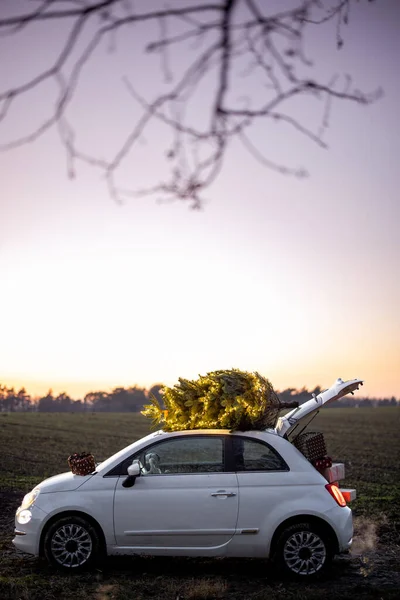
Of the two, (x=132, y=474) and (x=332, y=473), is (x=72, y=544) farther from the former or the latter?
(x=332, y=473)

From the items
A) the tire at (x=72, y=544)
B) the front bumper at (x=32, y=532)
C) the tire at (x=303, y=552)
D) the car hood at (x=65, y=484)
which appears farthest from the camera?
the car hood at (x=65, y=484)

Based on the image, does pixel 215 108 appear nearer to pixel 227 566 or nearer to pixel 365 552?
pixel 227 566

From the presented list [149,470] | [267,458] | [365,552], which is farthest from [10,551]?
[365,552]

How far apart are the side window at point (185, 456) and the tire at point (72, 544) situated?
0.88 m

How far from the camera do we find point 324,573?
23.5 ft

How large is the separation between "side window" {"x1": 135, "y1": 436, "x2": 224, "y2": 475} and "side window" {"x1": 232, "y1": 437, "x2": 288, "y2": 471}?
18cm

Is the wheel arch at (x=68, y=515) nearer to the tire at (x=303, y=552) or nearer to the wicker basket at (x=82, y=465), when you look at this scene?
the wicker basket at (x=82, y=465)

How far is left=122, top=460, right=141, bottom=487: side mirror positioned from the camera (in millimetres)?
7352

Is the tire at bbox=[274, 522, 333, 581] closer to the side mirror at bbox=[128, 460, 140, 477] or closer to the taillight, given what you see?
the taillight

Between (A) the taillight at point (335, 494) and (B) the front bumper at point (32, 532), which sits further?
(B) the front bumper at point (32, 532)

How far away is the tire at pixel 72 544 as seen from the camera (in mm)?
7410

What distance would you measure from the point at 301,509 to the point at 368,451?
24.1 metres

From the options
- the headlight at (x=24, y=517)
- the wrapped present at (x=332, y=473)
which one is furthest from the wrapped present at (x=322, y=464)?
the headlight at (x=24, y=517)

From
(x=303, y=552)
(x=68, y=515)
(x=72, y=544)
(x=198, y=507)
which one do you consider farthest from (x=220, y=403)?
(x=72, y=544)
